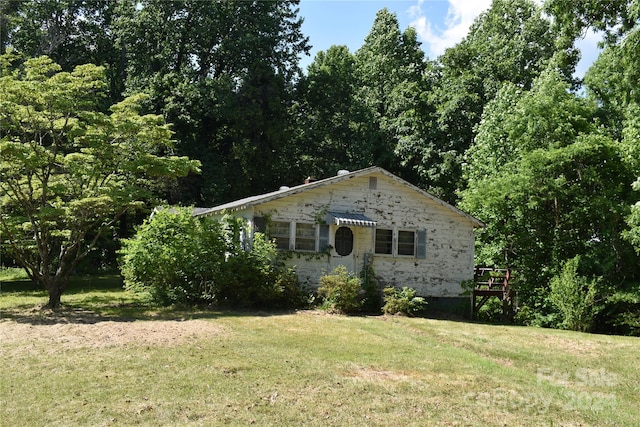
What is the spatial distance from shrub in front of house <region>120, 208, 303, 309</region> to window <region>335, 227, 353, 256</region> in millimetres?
2151

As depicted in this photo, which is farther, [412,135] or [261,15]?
[261,15]

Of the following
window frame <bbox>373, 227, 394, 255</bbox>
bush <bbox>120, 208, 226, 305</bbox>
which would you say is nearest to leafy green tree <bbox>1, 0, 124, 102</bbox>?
bush <bbox>120, 208, 226, 305</bbox>

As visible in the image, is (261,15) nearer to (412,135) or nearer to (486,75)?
(412,135)

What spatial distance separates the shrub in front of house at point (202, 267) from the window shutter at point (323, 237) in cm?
160

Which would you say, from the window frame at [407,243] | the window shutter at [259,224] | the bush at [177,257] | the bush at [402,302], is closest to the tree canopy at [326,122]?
the bush at [177,257]

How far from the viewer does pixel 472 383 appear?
8.01 metres

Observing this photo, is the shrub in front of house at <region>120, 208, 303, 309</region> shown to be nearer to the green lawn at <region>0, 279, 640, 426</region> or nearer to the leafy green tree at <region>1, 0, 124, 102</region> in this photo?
the green lawn at <region>0, 279, 640, 426</region>

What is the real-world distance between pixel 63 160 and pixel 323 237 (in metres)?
7.67

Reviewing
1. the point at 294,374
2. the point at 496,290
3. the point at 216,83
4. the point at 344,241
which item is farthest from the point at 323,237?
the point at 216,83

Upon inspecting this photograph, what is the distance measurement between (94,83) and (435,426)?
12.2 metres

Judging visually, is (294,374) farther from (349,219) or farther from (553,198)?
(553,198)

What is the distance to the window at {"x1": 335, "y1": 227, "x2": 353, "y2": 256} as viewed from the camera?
1706 centimetres

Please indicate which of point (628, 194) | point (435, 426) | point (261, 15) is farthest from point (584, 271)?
point (261, 15)

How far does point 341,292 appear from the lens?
15.4m
